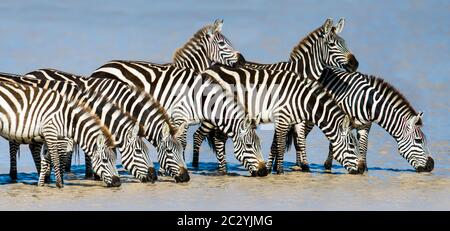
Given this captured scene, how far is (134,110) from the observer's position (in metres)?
19.3

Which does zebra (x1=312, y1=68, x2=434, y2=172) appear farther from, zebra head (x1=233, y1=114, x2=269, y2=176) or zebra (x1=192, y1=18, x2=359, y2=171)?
zebra head (x1=233, y1=114, x2=269, y2=176)

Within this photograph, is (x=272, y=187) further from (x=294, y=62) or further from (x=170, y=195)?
(x=294, y=62)

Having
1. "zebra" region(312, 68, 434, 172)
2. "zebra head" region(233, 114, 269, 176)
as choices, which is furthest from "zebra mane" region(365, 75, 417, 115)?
"zebra head" region(233, 114, 269, 176)

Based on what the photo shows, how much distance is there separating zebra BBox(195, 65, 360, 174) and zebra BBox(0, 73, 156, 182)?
196 centimetres

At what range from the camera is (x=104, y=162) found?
17.9 m

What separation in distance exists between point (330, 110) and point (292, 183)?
5.19 ft

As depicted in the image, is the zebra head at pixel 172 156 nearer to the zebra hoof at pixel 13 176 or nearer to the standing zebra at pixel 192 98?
the standing zebra at pixel 192 98

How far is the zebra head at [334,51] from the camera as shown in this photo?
21.5m

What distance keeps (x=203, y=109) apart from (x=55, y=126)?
2988mm

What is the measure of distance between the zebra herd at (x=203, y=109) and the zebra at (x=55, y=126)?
0.01 metres

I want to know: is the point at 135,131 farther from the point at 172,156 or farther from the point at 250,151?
the point at 250,151

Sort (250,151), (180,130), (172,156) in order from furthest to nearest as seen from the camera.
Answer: (250,151), (180,130), (172,156)

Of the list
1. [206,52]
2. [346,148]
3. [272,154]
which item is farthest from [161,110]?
[206,52]

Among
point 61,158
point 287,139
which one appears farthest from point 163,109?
point 287,139
